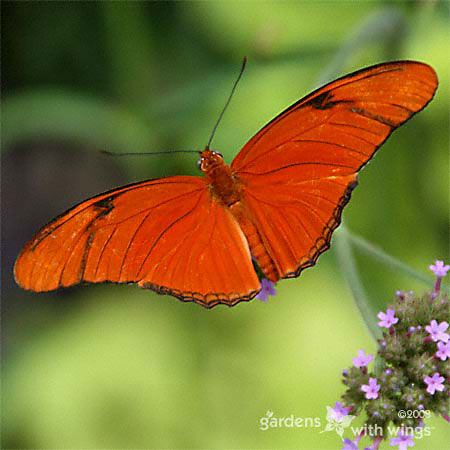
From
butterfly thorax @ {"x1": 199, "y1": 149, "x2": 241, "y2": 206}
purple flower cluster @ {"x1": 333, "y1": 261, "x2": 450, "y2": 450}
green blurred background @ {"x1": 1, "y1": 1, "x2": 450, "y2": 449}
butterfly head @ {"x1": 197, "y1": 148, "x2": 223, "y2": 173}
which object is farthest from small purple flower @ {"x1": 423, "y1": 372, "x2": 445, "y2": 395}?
green blurred background @ {"x1": 1, "y1": 1, "x2": 450, "y2": 449}

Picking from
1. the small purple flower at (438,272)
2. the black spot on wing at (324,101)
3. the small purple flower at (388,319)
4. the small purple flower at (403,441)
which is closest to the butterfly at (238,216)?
the black spot on wing at (324,101)

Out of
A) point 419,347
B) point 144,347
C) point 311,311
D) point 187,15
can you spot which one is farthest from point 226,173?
point 187,15

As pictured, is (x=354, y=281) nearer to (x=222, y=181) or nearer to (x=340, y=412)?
(x=340, y=412)

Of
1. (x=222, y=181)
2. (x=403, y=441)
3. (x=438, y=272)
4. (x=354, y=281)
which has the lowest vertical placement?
(x=403, y=441)

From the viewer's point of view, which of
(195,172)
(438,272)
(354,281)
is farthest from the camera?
(195,172)

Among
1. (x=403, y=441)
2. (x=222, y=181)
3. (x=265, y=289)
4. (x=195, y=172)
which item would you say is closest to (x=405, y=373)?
(x=403, y=441)

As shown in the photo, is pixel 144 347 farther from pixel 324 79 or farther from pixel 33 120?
pixel 324 79

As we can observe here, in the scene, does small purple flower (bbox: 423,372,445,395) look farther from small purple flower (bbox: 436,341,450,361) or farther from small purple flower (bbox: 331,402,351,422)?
small purple flower (bbox: 331,402,351,422)
